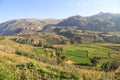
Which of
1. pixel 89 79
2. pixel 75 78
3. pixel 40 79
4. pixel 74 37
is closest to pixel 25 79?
pixel 40 79

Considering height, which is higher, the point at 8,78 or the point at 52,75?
the point at 8,78

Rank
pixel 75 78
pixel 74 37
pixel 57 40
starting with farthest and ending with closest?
pixel 74 37 → pixel 57 40 → pixel 75 78

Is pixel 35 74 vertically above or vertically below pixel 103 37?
above

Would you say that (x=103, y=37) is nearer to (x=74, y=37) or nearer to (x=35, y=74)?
(x=74, y=37)

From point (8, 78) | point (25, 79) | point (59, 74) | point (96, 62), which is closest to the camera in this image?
point (8, 78)

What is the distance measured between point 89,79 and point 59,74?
2.06 meters

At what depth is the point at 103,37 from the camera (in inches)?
6457

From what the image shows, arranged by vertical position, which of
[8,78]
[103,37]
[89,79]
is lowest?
[103,37]

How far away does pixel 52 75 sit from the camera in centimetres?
1569

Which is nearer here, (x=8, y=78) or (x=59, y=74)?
(x=8, y=78)

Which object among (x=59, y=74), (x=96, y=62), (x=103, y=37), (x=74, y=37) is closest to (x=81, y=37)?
(x=74, y=37)

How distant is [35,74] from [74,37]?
146629 mm

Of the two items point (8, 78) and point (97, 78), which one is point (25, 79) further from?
point (97, 78)

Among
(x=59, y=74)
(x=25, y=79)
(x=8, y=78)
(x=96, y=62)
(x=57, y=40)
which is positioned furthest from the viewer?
(x=57, y=40)
